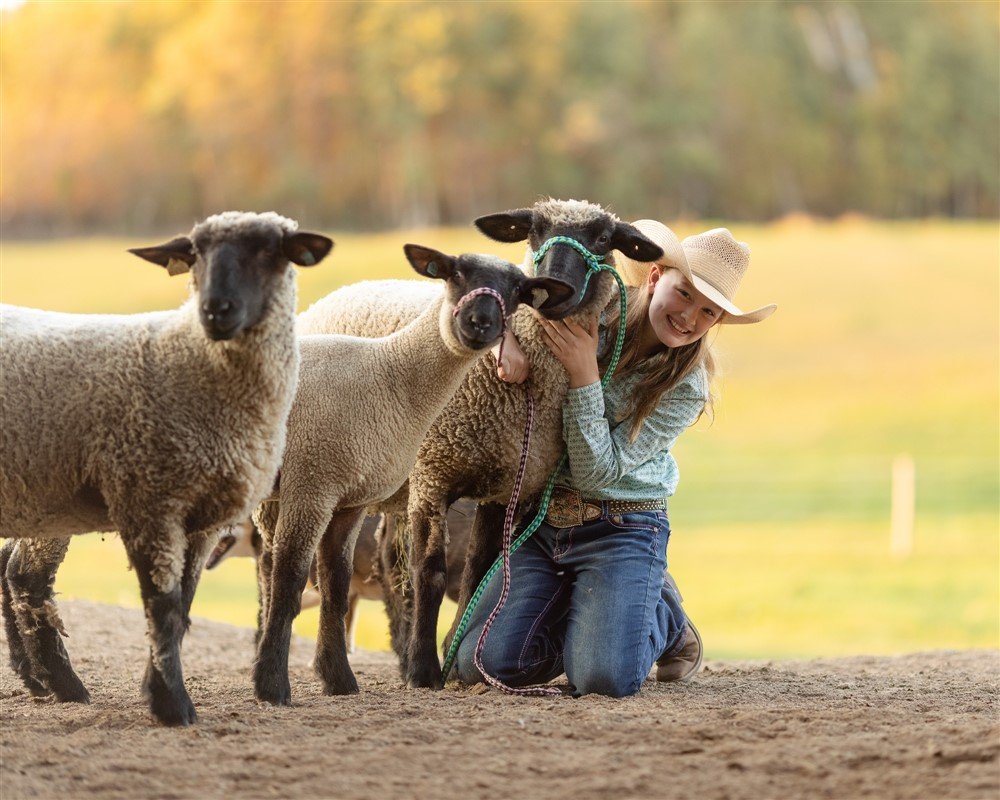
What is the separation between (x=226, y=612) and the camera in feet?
57.6

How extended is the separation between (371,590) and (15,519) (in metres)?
3.85

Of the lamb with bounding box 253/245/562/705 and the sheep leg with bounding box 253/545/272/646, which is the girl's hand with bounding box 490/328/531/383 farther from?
the sheep leg with bounding box 253/545/272/646

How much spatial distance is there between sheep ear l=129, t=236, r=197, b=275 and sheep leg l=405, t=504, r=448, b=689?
1.82m

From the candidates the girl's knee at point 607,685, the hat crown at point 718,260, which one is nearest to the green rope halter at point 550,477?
the hat crown at point 718,260

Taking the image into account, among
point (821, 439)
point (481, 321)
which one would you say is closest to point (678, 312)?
point (481, 321)

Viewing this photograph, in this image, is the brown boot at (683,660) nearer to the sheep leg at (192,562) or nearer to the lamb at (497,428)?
the lamb at (497,428)

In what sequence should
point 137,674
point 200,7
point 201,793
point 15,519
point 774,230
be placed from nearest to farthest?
point 201,793 → point 15,519 → point 137,674 → point 774,230 → point 200,7

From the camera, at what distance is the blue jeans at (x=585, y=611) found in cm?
627

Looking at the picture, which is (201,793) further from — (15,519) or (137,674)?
(137,674)

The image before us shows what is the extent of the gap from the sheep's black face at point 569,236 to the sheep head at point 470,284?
0.43 feet

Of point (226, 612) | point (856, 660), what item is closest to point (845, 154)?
point (226, 612)

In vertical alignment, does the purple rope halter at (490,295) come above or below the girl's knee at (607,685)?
above

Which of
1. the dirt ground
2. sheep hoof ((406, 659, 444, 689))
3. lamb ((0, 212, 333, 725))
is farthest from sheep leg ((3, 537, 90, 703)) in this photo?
sheep hoof ((406, 659, 444, 689))

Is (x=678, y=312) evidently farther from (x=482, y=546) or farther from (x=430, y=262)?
(x=482, y=546)
